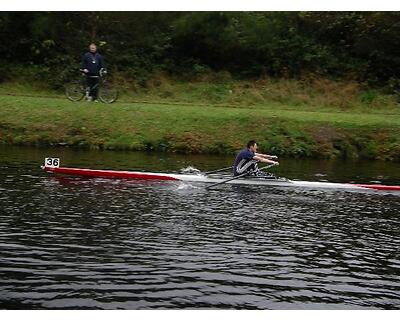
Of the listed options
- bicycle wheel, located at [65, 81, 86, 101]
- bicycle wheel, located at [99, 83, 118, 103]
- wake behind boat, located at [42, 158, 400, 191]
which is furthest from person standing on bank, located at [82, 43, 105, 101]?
wake behind boat, located at [42, 158, 400, 191]

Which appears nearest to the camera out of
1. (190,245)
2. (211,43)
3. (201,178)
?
(190,245)

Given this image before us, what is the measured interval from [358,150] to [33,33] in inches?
980

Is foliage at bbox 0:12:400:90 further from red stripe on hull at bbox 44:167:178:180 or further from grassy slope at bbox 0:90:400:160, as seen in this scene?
red stripe on hull at bbox 44:167:178:180

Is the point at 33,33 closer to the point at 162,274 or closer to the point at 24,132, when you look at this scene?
the point at 24,132

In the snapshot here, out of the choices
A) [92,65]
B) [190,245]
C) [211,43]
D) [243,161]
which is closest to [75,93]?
[92,65]

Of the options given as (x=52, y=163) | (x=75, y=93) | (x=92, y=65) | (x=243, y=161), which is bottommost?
(x=52, y=163)

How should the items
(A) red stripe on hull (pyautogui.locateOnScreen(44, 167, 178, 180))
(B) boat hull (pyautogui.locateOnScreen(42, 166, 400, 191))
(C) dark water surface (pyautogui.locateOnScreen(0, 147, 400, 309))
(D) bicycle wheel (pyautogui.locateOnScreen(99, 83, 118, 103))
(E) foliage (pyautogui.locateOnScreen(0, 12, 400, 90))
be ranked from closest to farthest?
(C) dark water surface (pyautogui.locateOnScreen(0, 147, 400, 309)) → (B) boat hull (pyautogui.locateOnScreen(42, 166, 400, 191)) → (A) red stripe on hull (pyautogui.locateOnScreen(44, 167, 178, 180)) → (D) bicycle wheel (pyautogui.locateOnScreen(99, 83, 118, 103)) → (E) foliage (pyautogui.locateOnScreen(0, 12, 400, 90))

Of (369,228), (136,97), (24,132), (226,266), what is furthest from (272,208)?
(136,97)

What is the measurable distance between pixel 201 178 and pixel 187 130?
911cm

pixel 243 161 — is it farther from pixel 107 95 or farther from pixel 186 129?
pixel 107 95

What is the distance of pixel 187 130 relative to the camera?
29953 millimetres

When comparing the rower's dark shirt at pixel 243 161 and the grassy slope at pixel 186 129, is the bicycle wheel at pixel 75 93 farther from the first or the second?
the rower's dark shirt at pixel 243 161

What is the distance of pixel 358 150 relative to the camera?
99.1 feet

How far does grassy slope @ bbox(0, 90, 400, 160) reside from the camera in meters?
29.2
